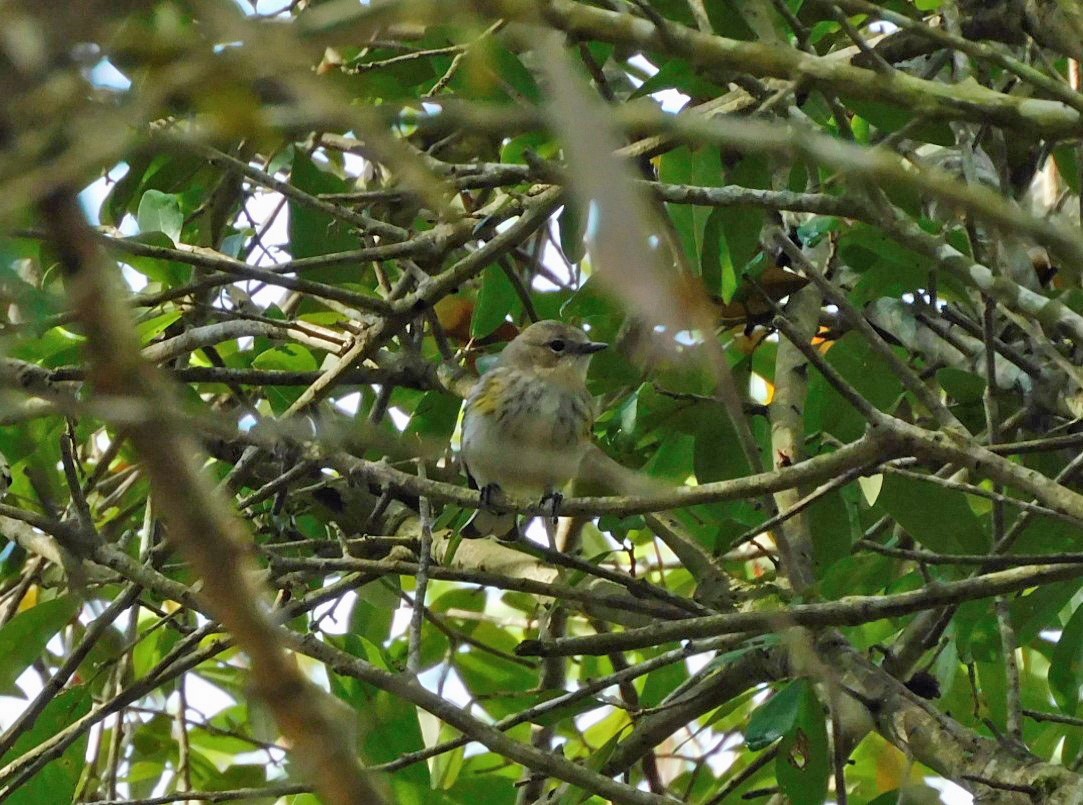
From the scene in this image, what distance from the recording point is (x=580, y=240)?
4.37 meters

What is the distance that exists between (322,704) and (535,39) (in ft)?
2.00

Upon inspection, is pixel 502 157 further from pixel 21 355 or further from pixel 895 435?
pixel 895 435

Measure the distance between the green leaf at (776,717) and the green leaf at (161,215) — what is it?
225 cm

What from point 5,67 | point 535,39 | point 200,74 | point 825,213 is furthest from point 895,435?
point 5,67

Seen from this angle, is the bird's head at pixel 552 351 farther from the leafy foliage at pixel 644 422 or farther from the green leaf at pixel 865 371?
the green leaf at pixel 865 371

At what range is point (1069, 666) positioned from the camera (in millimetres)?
3697

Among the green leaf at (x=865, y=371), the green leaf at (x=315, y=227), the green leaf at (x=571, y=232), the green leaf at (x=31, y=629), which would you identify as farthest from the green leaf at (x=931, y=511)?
the green leaf at (x=31, y=629)

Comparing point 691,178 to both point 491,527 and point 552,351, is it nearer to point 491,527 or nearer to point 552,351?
point 491,527

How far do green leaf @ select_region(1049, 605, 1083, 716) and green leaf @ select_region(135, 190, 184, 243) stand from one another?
9.33ft

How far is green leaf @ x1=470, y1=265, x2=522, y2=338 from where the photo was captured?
4.37 meters

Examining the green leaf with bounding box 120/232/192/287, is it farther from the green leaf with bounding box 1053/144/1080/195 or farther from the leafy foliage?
the green leaf with bounding box 1053/144/1080/195

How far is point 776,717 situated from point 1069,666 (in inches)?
35.8

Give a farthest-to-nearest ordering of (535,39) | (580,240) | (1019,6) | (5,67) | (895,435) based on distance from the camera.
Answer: (580,240) < (1019,6) < (895,435) < (535,39) < (5,67)

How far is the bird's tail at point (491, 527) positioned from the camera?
199 inches
